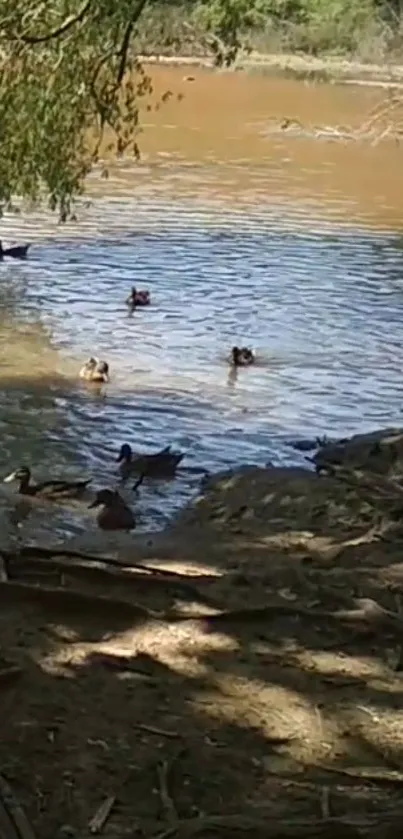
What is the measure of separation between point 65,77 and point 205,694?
889 centimetres

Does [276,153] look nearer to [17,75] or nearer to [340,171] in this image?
[340,171]

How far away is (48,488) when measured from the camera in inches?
414

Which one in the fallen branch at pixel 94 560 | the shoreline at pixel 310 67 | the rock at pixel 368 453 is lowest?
the rock at pixel 368 453

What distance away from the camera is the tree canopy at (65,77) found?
11.6m

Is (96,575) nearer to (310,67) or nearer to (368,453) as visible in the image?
(368,453)

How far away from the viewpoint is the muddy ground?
4.47 m

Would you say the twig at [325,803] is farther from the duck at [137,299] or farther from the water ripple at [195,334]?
the duck at [137,299]

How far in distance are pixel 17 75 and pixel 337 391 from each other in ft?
15.7

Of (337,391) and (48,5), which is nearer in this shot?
(48,5)

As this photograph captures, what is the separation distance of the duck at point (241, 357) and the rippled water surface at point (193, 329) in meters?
0.14

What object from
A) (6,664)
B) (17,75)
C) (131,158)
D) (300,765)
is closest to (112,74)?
(17,75)

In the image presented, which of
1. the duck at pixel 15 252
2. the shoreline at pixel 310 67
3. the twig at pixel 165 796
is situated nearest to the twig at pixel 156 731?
the twig at pixel 165 796

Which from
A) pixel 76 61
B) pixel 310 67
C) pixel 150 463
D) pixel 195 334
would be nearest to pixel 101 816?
pixel 150 463

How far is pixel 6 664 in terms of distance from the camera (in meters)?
5.59
